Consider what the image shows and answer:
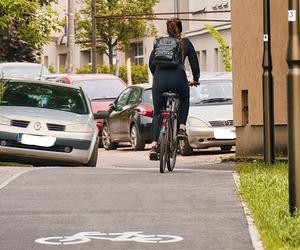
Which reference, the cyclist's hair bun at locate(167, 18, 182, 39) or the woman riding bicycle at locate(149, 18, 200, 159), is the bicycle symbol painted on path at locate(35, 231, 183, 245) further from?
the cyclist's hair bun at locate(167, 18, 182, 39)

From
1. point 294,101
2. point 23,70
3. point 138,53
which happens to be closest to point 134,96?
point 23,70

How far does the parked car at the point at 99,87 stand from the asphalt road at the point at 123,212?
16015 millimetres

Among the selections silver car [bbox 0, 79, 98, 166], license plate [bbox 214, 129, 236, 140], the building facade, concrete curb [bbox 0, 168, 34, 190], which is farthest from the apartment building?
concrete curb [bbox 0, 168, 34, 190]

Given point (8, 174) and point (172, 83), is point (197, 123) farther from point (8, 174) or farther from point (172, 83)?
point (8, 174)

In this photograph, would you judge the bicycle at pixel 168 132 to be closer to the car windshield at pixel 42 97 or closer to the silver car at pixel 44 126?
the silver car at pixel 44 126

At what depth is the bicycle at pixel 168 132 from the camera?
1501 centimetres

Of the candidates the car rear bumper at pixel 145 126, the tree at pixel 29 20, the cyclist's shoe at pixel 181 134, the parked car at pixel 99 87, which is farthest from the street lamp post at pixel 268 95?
the parked car at pixel 99 87

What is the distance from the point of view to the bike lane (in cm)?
897

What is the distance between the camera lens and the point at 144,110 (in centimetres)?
2677

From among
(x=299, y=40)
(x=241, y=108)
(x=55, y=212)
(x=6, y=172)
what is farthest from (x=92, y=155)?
(x=299, y=40)

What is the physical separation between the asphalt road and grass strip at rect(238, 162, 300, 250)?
0.14m

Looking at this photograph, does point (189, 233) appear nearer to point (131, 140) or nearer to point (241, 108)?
point (241, 108)

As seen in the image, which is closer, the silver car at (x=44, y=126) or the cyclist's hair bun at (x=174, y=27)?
the cyclist's hair bun at (x=174, y=27)

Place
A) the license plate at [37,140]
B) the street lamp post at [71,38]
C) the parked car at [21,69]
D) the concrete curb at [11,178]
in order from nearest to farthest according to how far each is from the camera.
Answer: the concrete curb at [11,178] < the license plate at [37,140] < the parked car at [21,69] < the street lamp post at [71,38]
